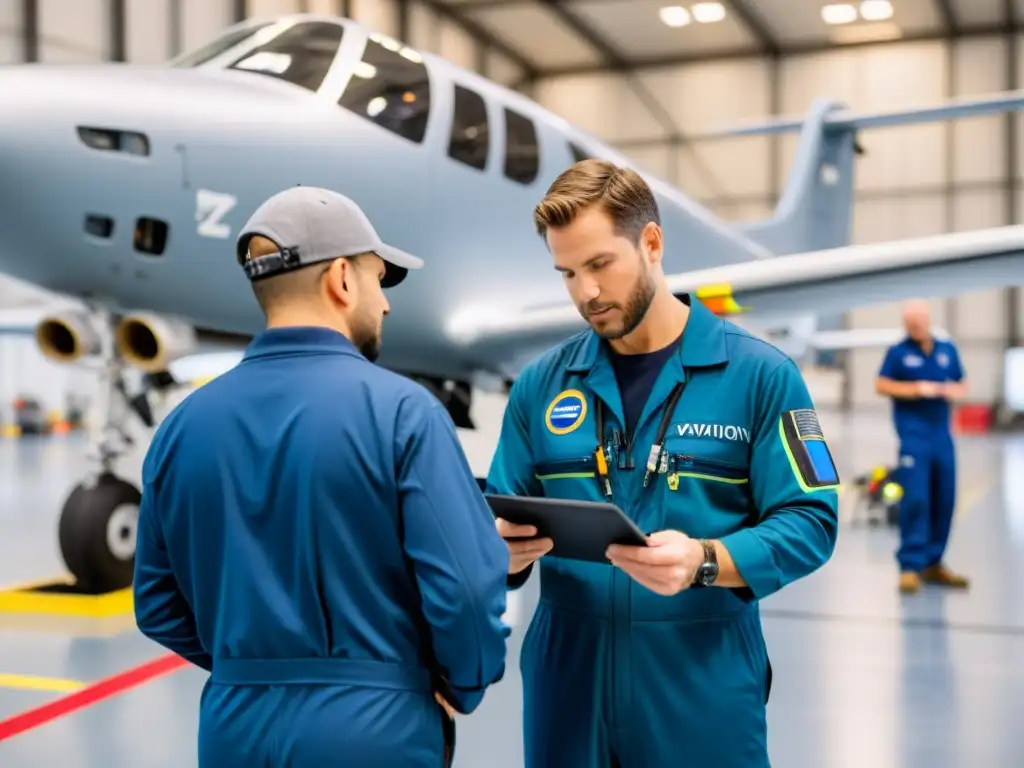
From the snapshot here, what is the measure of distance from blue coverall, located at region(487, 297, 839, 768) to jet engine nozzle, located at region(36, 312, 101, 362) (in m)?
3.84

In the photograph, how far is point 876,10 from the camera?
2377cm

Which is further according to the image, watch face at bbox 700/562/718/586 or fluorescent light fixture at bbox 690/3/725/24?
fluorescent light fixture at bbox 690/3/725/24

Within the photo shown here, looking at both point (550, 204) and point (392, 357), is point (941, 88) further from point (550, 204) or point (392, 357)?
point (550, 204)

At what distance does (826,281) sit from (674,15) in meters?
20.7

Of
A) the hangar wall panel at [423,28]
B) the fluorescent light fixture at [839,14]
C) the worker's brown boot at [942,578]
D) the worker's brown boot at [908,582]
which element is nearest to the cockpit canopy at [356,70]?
the worker's brown boot at [908,582]

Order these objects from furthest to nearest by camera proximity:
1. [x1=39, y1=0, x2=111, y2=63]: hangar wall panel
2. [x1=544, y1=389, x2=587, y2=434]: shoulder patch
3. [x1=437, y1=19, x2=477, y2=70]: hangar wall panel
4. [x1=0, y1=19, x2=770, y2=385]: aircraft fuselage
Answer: [x1=437, y1=19, x2=477, y2=70]: hangar wall panel < [x1=39, y1=0, x2=111, y2=63]: hangar wall panel < [x1=0, y1=19, x2=770, y2=385]: aircraft fuselage < [x1=544, y1=389, x2=587, y2=434]: shoulder patch

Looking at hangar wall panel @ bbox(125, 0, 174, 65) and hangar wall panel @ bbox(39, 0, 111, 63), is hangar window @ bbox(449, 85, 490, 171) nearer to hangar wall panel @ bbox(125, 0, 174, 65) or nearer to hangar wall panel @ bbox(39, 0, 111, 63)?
hangar wall panel @ bbox(39, 0, 111, 63)

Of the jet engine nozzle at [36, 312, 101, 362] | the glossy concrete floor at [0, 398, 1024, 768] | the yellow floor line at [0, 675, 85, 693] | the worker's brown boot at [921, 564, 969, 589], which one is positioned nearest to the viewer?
the glossy concrete floor at [0, 398, 1024, 768]

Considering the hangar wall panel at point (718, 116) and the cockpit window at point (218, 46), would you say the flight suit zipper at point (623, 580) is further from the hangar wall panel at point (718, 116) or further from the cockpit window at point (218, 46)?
the hangar wall panel at point (718, 116)

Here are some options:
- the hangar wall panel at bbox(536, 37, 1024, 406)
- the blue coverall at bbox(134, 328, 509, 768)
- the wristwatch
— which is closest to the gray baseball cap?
the blue coverall at bbox(134, 328, 509, 768)

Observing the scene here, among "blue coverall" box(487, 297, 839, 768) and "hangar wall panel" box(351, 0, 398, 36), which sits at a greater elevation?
"hangar wall panel" box(351, 0, 398, 36)

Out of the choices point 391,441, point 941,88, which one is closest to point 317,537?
point 391,441

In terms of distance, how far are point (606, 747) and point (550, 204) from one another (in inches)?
35.4

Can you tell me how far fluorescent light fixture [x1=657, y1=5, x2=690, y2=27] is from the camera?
23953 millimetres
